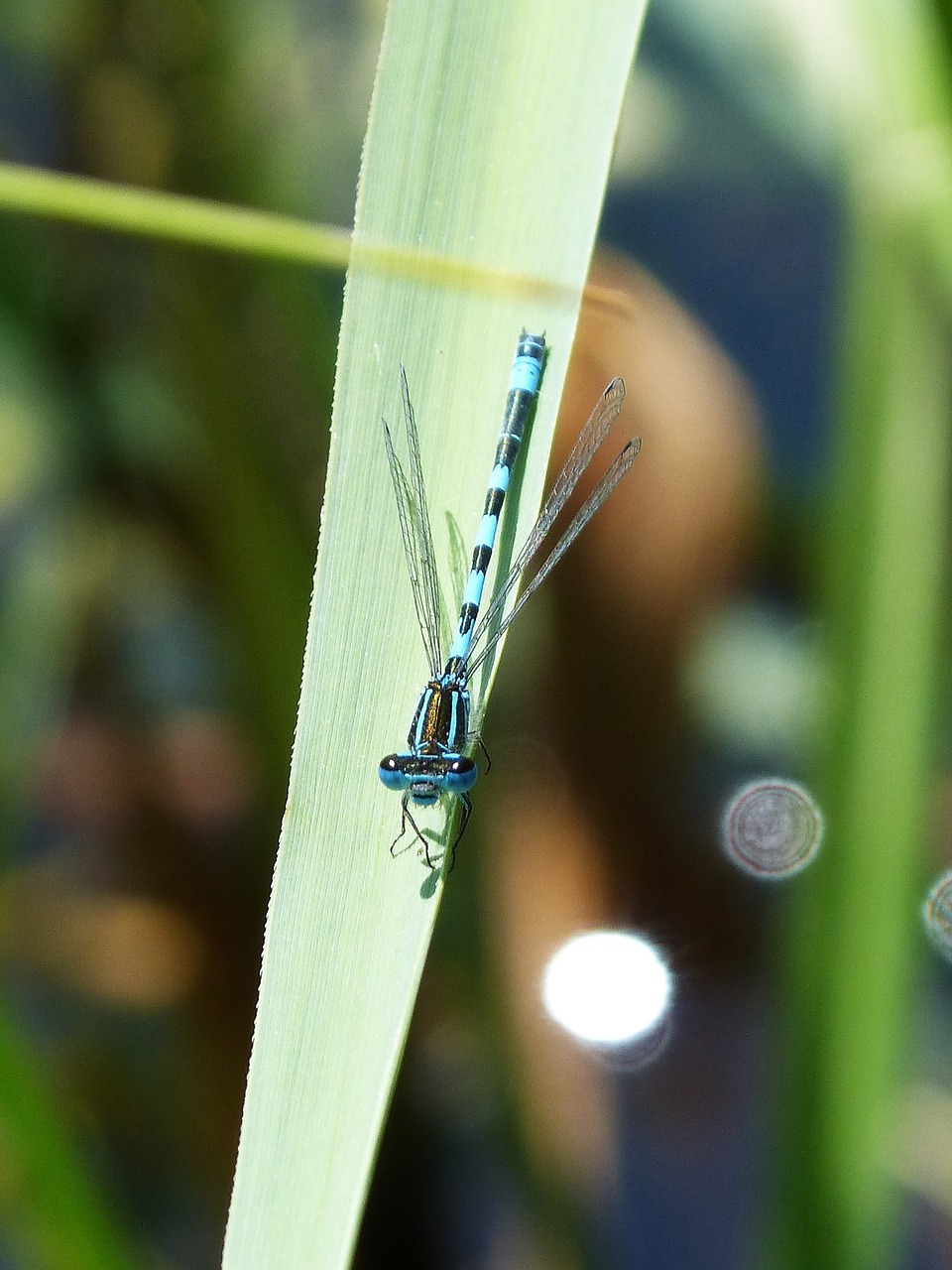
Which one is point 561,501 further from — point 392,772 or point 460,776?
point 392,772

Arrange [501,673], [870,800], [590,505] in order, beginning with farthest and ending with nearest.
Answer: [501,673]
[590,505]
[870,800]

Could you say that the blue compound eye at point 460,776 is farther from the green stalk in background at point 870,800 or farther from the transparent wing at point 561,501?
the green stalk in background at point 870,800

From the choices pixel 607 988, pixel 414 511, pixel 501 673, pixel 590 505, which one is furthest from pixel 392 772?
pixel 501 673

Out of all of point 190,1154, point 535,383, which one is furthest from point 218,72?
point 190,1154

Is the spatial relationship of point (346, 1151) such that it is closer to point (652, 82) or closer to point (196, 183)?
point (196, 183)

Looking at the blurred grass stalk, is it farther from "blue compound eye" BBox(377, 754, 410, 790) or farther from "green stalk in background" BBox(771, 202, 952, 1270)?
"blue compound eye" BBox(377, 754, 410, 790)

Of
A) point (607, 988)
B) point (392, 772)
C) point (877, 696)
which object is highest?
point (877, 696)

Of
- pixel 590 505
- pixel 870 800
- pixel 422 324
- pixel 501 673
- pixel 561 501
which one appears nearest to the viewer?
pixel 422 324
